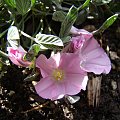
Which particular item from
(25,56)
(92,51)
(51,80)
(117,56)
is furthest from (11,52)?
(117,56)

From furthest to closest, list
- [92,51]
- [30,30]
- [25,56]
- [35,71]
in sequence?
[30,30] → [92,51] → [35,71] → [25,56]

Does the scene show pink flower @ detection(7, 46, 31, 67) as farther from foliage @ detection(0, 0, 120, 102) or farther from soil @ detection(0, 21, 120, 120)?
soil @ detection(0, 21, 120, 120)

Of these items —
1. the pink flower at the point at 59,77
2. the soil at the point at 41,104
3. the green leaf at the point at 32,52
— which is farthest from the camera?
the soil at the point at 41,104

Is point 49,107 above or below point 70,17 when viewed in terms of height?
below

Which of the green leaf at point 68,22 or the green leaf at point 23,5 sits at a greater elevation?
the green leaf at point 23,5

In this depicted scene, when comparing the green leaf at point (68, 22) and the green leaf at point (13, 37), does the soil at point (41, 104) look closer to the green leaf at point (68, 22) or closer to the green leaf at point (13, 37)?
the green leaf at point (13, 37)

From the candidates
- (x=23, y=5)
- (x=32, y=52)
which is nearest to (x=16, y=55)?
(x=32, y=52)

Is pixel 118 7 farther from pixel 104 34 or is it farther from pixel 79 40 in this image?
pixel 79 40

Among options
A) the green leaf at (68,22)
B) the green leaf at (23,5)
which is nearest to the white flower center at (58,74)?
the green leaf at (68,22)
